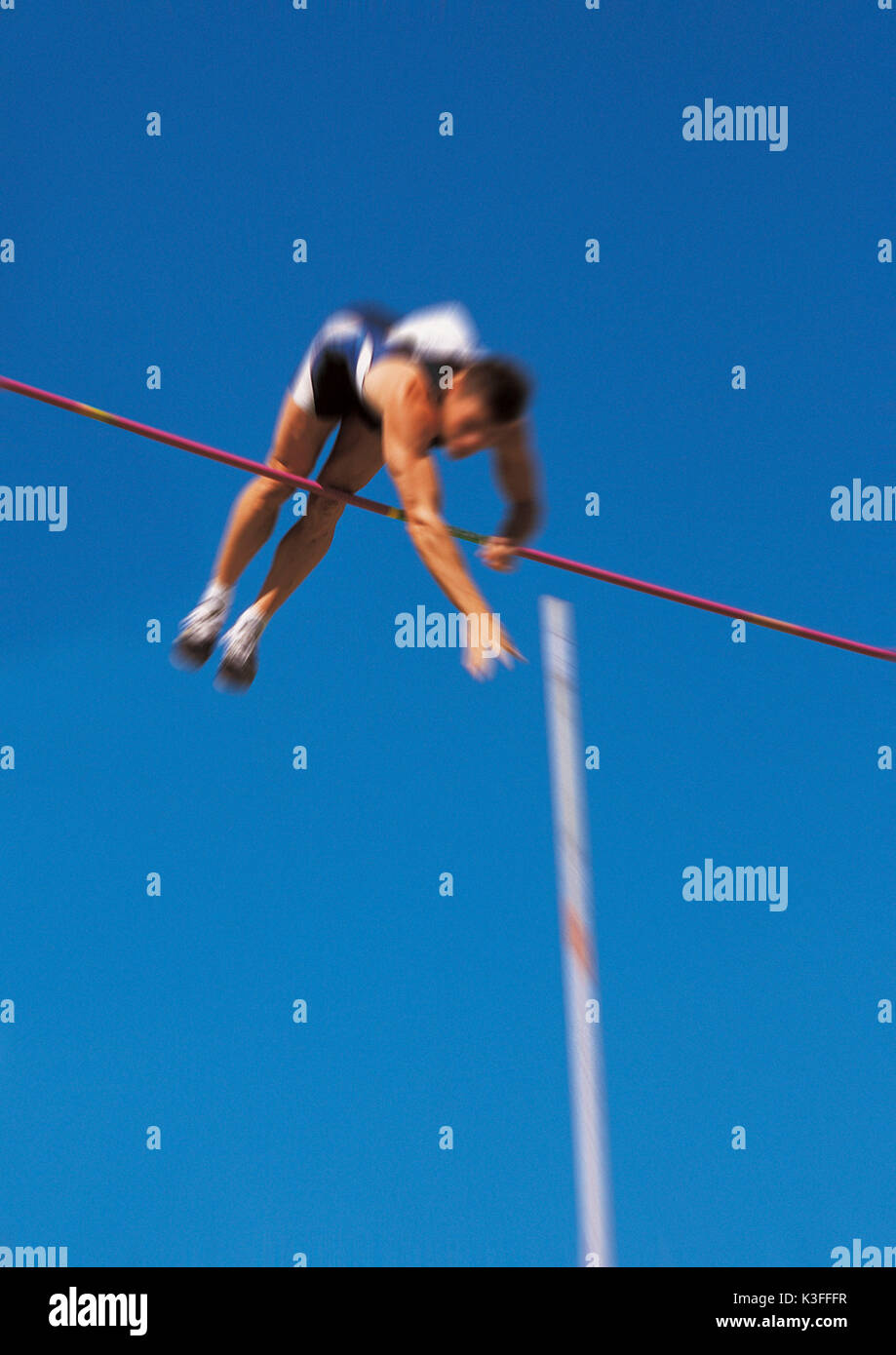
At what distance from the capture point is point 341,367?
4.70 m

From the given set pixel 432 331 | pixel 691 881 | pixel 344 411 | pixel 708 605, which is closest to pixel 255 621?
pixel 344 411

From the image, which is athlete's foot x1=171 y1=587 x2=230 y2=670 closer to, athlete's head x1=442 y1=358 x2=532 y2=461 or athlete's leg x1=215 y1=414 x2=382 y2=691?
athlete's leg x1=215 y1=414 x2=382 y2=691

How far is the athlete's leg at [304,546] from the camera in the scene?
4.82 meters

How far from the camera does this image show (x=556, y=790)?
4059 millimetres

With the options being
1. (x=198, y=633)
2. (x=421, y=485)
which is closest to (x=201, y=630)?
(x=198, y=633)

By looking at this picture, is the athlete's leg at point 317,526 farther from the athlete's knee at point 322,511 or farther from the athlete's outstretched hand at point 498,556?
the athlete's outstretched hand at point 498,556

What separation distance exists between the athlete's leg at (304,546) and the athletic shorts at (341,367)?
0.07 meters

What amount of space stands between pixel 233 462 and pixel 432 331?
0.67 metres

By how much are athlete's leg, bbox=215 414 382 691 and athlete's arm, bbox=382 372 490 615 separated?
26cm

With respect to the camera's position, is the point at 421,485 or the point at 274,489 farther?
the point at 274,489

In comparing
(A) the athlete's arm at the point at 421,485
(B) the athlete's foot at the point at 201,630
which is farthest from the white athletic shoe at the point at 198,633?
(A) the athlete's arm at the point at 421,485

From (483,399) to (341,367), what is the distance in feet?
1.48

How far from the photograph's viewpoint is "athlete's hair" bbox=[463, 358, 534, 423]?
4.52 meters

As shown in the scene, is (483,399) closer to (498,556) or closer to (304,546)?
(498,556)
